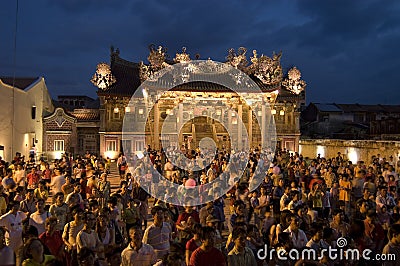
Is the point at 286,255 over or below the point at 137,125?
below

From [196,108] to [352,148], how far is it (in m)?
12.3

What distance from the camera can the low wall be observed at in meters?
21.5

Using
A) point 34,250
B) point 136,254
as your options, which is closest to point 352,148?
point 136,254

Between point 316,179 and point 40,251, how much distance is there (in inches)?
322

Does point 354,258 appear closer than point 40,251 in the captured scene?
No

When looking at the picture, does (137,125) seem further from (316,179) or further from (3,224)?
(3,224)

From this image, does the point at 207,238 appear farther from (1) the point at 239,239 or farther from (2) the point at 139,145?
(2) the point at 139,145

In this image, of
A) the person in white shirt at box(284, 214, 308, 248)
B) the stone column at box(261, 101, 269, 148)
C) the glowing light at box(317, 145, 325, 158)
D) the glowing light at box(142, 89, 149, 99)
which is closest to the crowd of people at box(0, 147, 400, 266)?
the person in white shirt at box(284, 214, 308, 248)

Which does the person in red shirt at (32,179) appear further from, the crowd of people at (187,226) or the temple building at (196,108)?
the temple building at (196,108)

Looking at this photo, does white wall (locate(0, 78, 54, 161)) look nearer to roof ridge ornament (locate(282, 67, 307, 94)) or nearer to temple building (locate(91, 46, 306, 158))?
temple building (locate(91, 46, 306, 158))

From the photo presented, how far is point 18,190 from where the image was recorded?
9461 mm

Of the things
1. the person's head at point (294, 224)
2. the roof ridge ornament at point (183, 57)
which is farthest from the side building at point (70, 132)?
the person's head at point (294, 224)

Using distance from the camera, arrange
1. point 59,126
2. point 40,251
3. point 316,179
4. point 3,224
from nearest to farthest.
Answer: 1. point 40,251
2. point 3,224
3. point 316,179
4. point 59,126

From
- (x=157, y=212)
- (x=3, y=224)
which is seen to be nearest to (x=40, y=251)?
(x=157, y=212)
